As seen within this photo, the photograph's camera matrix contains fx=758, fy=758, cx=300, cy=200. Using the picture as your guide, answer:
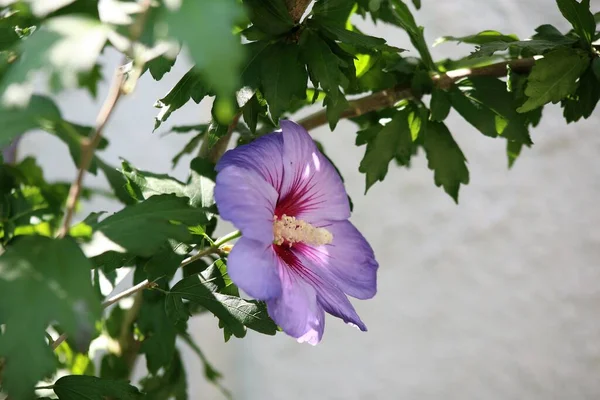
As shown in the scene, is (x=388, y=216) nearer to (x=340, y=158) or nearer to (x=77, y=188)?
(x=340, y=158)

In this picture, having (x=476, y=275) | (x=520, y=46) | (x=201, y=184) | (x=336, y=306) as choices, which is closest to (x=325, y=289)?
(x=336, y=306)

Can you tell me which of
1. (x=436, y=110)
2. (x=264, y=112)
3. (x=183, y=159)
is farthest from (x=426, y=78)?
(x=183, y=159)

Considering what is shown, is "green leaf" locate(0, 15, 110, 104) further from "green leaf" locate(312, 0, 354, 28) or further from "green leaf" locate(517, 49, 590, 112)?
"green leaf" locate(517, 49, 590, 112)

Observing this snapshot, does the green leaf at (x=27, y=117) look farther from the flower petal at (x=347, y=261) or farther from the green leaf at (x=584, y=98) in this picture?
the green leaf at (x=584, y=98)

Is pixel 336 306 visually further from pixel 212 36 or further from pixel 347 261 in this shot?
pixel 212 36

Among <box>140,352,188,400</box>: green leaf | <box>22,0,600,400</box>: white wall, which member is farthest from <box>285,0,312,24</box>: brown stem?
<box>22,0,600,400</box>: white wall

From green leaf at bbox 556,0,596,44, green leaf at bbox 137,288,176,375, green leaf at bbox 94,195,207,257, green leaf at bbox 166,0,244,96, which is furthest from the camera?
green leaf at bbox 137,288,176,375
